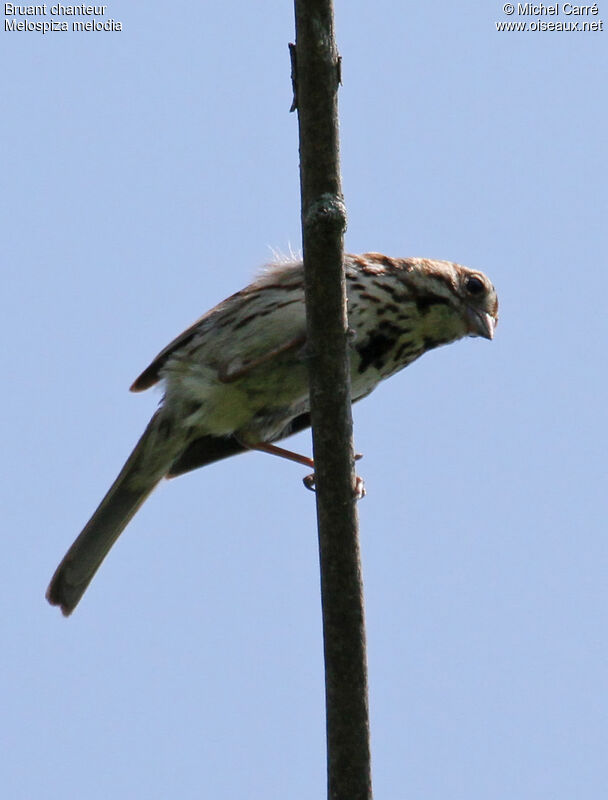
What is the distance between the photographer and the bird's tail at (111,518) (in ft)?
21.9

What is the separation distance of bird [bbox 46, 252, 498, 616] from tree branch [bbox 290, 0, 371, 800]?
175cm

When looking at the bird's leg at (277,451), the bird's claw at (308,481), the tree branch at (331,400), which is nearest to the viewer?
the tree branch at (331,400)

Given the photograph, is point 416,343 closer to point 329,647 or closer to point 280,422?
point 280,422

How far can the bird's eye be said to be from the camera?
674 centimetres

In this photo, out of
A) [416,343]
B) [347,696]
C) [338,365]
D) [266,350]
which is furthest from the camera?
[416,343]

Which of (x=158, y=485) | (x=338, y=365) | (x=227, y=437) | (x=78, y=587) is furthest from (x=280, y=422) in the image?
(x=338, y=365)

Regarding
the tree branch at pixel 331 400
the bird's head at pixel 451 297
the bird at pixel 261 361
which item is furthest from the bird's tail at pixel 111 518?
the tree branch at pixel 331 400

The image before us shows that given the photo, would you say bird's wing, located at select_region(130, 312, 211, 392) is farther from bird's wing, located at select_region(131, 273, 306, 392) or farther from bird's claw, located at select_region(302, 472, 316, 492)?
bird's claw, located at select_region(302, 472, 316, 492)

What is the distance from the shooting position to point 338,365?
4223 millimetres

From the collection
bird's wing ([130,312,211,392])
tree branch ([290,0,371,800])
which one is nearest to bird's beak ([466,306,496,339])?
bird's wing ([130,312,211,392])

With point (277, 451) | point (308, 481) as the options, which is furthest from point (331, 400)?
point (277, 451)

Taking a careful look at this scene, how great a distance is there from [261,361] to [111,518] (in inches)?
58.0

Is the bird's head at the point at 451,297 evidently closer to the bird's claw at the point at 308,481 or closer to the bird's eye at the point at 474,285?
the bird's eye at the point at 474,285

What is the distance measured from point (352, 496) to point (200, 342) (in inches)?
97.9
